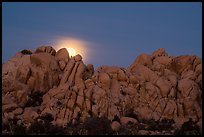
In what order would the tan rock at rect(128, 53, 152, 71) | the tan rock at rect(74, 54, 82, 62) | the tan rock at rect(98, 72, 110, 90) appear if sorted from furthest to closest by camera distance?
the tan rock at rect(128, 53, 152, 71) → the tan rock at rect(74, 54, 82, 62) → the tan rock at rect(98, 72, 110, 90)

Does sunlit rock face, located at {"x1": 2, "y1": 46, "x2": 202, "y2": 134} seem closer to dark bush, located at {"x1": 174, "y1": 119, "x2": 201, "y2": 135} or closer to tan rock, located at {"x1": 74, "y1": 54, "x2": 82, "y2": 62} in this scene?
tan rock, located at {"x1": 74, "y1": 54, "x2": 82, "y2": 62}

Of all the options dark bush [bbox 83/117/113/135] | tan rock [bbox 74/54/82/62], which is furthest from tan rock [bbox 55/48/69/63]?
dark bush [bbox 83/117/113/135]

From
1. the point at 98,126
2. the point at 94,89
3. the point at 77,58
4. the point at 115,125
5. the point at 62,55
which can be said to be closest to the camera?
the point at 98,126

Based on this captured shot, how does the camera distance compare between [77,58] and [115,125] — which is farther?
[77,58]

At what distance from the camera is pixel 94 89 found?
4869 centimetres

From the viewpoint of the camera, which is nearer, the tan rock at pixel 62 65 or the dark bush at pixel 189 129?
the dark bush at pixel 189 129

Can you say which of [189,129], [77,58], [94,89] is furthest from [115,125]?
[77,58]

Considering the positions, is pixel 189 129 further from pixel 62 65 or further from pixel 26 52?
pixel 26 52

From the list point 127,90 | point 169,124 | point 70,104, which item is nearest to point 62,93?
point 70,104

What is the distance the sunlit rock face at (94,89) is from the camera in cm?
4544

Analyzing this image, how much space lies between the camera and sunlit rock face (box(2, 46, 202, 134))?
45438mm

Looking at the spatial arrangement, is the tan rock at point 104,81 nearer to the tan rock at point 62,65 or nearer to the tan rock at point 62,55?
the tan rock at point 62,65

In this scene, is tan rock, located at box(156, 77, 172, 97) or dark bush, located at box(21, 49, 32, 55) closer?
tan rock, located at box(156, 77, 172, 97)

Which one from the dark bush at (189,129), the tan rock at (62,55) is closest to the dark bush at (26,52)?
the tan rock at (62,55)
